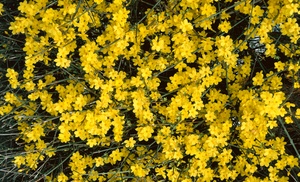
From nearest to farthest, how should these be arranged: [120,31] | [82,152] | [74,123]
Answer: [120,31]
[74,123]
[82,152]

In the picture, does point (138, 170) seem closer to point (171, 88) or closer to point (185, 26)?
point (171, 88)

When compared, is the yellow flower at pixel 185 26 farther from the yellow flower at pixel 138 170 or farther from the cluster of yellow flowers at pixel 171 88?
the yellow flower at pixel 138 170

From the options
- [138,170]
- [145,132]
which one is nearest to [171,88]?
[145,132]

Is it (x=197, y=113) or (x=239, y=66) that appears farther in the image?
(x=239, y=66)

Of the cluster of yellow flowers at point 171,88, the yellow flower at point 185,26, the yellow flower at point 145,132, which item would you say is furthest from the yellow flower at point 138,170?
the yellow flower at point 185,26

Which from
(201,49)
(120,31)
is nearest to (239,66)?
(201,49)

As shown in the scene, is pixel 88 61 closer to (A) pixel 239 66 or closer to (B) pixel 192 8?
(B) pixel 192 8

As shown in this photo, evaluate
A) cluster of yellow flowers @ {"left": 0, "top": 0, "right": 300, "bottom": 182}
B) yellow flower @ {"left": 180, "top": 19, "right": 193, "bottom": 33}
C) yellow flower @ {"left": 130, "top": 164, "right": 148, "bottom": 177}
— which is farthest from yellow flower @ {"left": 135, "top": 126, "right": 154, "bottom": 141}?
yellow flower @ {"left": 180, "top": 19, "right": 193, "bottom": 33}

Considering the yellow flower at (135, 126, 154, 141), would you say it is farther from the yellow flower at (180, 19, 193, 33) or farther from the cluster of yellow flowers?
the yellow flower at (180, 19, 193, 33)
